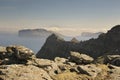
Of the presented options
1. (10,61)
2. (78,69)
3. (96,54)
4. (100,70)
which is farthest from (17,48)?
(96,54)

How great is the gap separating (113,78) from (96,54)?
131 m

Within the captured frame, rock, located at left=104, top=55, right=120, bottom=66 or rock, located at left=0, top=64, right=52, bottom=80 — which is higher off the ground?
rock, located at left=0, top=64, right=52, bottom=80

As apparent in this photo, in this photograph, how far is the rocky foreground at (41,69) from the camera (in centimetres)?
3316

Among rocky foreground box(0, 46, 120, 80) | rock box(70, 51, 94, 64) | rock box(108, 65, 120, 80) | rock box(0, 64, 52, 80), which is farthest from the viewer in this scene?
rock box(70, 51, 94, 64)

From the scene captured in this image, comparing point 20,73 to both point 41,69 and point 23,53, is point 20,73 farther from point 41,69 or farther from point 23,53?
point 23,53

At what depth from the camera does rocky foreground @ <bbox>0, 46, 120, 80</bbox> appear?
33.2 metres

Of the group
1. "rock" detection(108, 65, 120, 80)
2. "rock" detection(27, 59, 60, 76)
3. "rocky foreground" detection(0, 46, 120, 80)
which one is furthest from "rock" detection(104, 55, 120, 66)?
"rock" detection(27, 59, 60, 76)

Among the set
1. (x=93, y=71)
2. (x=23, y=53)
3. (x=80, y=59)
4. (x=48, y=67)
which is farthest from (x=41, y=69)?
(x=80, y=59)

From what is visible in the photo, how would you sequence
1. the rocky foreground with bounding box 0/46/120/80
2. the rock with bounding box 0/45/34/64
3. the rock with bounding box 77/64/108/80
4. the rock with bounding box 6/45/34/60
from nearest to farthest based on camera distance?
the rocky foreground with bounding box 0/46/120/80 → the rock with bounding box 77/64/108/80 → the rock with bounding box 6/45/34/60 → the rock with bounding box 0/45/34/64

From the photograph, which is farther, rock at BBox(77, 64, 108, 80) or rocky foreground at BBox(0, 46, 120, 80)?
rock at BBox(77, 64, 108, 80)

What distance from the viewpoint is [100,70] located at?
47.1 metres

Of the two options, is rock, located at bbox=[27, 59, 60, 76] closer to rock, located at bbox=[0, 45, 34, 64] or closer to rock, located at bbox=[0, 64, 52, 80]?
rock, located at bbox=[0, 45, 34, 64]

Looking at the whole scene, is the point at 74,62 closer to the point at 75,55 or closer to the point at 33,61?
the point at 75,55

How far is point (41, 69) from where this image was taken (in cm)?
3781
